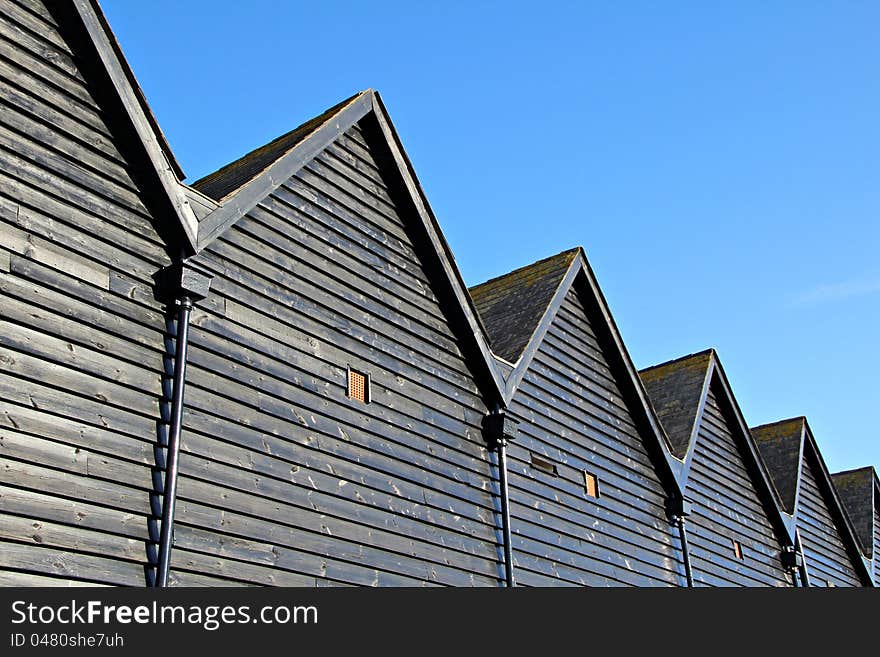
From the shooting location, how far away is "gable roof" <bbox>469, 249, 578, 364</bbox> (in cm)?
1534

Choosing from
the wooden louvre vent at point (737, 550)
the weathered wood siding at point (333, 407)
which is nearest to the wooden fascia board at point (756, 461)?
the wooden louvre vent at point (737, 550)

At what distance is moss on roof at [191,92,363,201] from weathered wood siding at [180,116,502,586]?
350mm

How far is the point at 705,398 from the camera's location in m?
20.7

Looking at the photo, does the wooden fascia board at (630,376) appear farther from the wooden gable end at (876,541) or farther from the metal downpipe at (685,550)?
the wooden gable end at (876,541)

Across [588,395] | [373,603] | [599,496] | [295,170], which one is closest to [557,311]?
[588,395]

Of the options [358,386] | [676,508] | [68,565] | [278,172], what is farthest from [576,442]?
[68,565]

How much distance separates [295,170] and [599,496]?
7221 mm

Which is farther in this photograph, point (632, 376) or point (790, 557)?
point (790, 557)

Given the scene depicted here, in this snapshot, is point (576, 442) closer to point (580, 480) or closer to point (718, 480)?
point (580, 480)

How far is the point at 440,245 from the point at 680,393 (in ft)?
29.3

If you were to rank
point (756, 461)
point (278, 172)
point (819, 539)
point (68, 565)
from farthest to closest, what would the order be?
point (819, 539) → point (756, 461) → point (278, 172) → point (68, 565)

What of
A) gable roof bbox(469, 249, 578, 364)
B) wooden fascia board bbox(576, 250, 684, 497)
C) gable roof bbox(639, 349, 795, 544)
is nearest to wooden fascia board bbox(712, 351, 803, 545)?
gable roof bbox(639, 349, 795, 544)

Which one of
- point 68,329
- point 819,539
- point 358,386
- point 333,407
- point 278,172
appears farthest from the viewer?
point 819,539

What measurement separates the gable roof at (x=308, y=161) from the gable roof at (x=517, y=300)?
1.00m
